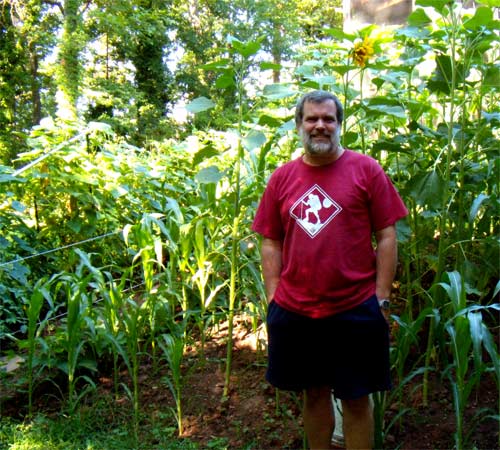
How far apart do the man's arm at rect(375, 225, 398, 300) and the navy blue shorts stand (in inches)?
1.8

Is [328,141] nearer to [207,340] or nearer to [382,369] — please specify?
[382,369]

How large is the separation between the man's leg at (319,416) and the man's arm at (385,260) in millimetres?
430

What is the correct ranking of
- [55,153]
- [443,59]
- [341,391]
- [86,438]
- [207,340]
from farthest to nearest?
[55,153] < [207,340] < [86,438] < [443,59] < [341,391]

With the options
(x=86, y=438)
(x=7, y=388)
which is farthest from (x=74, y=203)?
(x=86, y=438)

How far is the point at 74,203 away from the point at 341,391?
2605 millimetres

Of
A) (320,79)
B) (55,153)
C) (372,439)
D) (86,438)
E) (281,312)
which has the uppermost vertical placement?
(320,79)

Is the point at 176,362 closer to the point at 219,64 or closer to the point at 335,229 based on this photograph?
the point at 335,229

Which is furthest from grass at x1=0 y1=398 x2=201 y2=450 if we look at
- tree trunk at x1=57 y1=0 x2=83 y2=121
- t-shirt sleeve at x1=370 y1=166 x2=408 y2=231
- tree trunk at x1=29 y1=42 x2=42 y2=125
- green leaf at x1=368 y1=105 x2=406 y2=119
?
tree trunk at x1=29 y1=42 x2=42 y2=125

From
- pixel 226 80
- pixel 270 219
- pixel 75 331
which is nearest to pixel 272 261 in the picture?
pixel 270 219

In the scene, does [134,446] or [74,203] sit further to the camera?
[74,203]

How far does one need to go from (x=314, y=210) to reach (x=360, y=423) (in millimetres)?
751

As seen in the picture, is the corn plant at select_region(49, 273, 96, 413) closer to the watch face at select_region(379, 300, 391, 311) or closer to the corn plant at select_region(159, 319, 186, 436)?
the corn plant at select_region(159, 319, 186, 436)

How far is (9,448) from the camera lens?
220cm

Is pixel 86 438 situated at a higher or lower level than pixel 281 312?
lower
